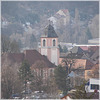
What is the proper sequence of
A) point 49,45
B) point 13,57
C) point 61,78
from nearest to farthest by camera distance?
1. point 61,78
2. point 13,57
3. point 49,45

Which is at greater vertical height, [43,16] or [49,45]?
[43,16]

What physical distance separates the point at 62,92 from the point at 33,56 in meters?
7.41

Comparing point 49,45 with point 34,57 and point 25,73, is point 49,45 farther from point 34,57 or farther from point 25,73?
point 25,73

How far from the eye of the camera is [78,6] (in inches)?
2603

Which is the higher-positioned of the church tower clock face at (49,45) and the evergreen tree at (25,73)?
the church tower clock face at (49,45)

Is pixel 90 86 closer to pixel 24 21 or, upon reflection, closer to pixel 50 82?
pixel 50 82

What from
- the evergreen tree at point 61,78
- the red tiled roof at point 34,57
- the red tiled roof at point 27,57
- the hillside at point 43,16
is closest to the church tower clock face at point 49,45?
the red tiled roof at point 34,57

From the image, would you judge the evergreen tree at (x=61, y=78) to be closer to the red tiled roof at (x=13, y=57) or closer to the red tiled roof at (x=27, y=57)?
the red tiled roof at (x=27, y=57)

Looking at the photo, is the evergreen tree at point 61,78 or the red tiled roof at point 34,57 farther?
the red tiled roof at point 34,57

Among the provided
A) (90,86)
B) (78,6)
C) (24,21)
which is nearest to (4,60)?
(90,86)

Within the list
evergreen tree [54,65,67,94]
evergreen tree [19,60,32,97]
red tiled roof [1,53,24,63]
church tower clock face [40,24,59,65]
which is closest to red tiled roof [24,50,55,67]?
red tiled roof [1,53,24,63]

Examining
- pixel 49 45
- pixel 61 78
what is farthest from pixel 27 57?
pixel 61 78

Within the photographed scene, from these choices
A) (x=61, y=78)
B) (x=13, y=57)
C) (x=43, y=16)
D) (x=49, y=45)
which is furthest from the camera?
(x=43, y=16)

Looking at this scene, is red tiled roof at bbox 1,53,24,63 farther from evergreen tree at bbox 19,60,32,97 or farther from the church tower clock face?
evergreen tree at bbox 19,60,32,97
